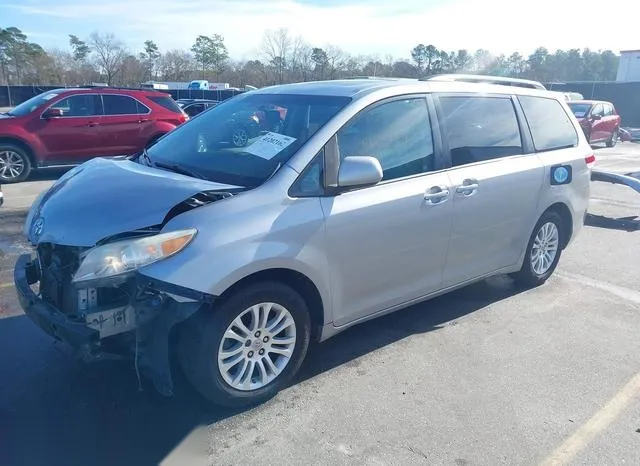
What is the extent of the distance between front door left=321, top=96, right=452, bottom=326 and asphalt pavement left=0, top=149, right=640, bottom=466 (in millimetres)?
487

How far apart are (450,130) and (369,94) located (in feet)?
2.65

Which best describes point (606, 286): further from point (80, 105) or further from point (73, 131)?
point (80, 105)

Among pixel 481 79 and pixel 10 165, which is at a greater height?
pixel 481 79

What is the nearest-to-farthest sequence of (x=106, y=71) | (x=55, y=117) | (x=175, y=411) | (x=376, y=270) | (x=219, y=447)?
(x=219, y=447), (x=175, y=411), (x=376, y=270), (x=55, y=117), (x=106, y=71)

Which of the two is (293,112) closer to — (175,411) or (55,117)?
(175,411)

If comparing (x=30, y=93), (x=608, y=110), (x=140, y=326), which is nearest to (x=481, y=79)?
(x=140, y=326)

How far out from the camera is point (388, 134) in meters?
3.98

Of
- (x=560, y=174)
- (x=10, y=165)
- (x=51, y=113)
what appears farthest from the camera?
(x=51, y=113)

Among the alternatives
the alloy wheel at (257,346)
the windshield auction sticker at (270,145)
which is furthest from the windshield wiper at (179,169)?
the alloy wheel at (257,346)

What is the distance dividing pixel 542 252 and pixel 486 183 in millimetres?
1374

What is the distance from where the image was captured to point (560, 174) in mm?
5242

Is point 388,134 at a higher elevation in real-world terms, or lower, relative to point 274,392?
higher

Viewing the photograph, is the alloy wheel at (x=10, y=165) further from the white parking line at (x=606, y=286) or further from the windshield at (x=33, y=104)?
the white parking line at (x=606, y=286)

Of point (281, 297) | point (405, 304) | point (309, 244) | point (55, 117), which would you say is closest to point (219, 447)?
point (281, 297)
